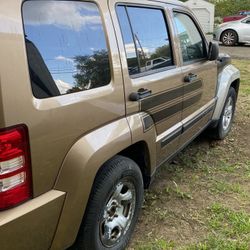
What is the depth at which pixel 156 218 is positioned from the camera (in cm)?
347

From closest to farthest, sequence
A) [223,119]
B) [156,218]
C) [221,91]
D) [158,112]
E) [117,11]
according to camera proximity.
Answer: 1. [117,11]
2. [158,112]
3. [156,218]
4. [221,91]
5. [223,119]

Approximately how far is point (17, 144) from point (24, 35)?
53 cm

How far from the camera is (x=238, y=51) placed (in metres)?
15.9

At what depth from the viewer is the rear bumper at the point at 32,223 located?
79.9 inches

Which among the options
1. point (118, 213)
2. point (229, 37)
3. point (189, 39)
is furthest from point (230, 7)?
point (118, 213)

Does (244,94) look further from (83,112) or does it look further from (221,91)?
(83,112)

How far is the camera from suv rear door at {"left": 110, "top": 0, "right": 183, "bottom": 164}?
285 centimetres

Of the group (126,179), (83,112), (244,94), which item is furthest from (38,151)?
(244,94)

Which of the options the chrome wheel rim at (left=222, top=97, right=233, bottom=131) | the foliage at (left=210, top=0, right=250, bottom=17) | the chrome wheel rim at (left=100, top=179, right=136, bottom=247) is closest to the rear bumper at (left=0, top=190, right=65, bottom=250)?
the chrome wheel rim at (left=100, top=179, right=136, bottom=247)

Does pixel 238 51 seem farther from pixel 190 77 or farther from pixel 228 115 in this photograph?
pixel 190 77

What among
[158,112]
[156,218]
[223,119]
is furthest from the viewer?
[223,119]

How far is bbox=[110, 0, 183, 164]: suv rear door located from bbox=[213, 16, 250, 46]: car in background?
A: 14.6 m

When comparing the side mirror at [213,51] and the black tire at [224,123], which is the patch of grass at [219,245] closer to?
the side mirror at [213,51]

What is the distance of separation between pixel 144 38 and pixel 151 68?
242 millimetres
